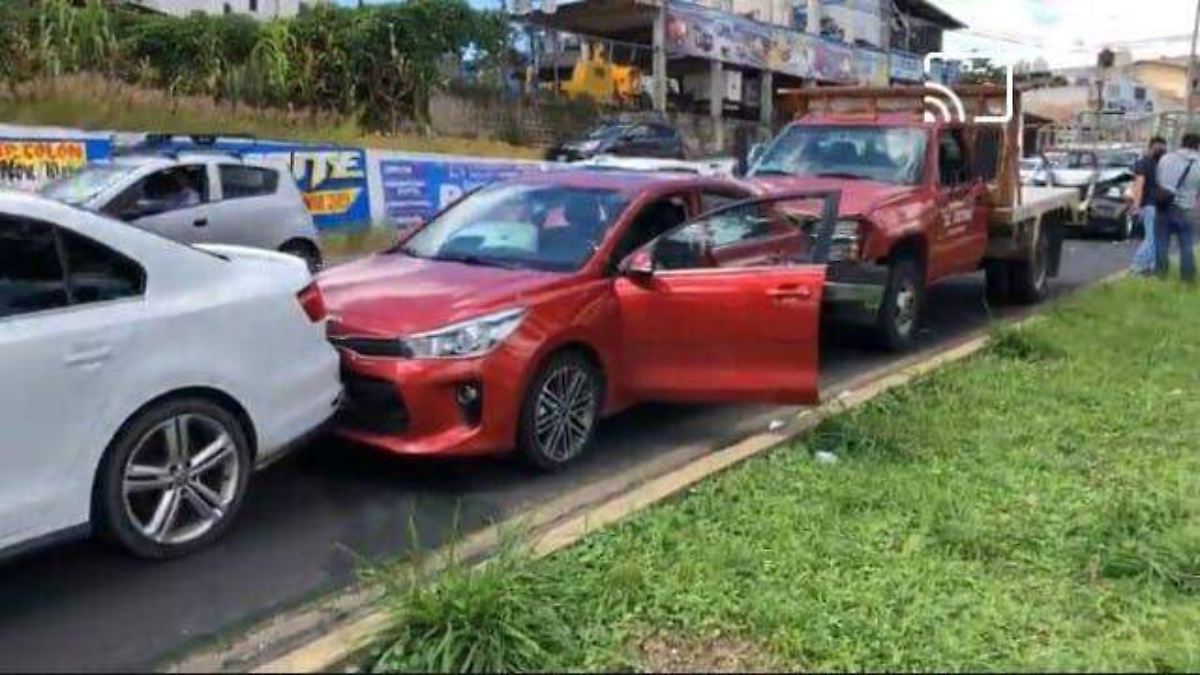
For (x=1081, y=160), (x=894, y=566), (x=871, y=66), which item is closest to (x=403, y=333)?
(x=894, y=566)

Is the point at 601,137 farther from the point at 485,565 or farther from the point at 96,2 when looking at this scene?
the point at 485,565

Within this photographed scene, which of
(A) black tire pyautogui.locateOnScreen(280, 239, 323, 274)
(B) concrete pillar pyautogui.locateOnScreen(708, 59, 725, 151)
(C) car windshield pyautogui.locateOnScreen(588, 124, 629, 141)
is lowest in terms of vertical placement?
(A) black tire pyautogui.locateOnScreen(280, 239, 323, 274)

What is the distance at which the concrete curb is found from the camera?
11.9 ft

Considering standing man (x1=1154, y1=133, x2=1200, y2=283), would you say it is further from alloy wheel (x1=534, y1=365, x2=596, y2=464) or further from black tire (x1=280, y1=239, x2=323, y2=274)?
black tire (x1=280, y1=239, x2=323, y2=274)

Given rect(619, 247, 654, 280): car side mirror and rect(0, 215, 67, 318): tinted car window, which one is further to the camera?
rect(619, 247, 654, 280): car side mirror

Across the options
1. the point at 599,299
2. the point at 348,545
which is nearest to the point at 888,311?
the point at 599,299

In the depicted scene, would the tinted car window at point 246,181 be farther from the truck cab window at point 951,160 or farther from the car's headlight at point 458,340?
the car's headlight at point 458,340

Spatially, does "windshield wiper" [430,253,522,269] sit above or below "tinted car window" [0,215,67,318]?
below

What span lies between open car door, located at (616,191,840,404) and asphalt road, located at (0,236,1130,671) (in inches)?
17.3

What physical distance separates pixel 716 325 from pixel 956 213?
15.6 ft

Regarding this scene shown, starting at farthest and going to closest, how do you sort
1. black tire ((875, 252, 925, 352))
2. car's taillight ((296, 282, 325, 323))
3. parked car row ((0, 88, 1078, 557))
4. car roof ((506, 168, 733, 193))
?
1. black tire ((875, 252, 925, 352))
2. car roof ((506, 168, 733, 193))
3. car's taillight ((296, 282, 325, 323))
4. parked car row ((0, 88, 1078, 557))

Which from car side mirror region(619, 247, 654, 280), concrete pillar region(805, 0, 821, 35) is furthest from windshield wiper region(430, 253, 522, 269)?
concrete pillar region(805, 0, 821, 35)

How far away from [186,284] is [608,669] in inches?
93.8

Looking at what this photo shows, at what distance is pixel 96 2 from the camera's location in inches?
915
